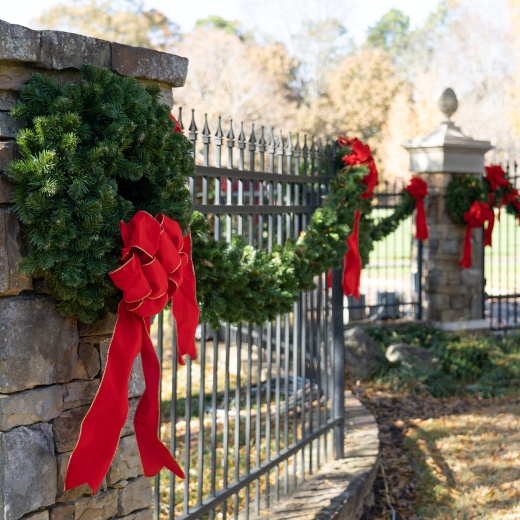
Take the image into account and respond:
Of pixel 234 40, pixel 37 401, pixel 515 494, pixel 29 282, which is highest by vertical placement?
pixel 234 40

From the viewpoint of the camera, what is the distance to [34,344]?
2.34m

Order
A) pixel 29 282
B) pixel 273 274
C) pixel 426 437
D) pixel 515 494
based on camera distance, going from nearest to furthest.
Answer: pixel 29 282 → pixel 273 274 → pixel 515 494 → pixel 426 437

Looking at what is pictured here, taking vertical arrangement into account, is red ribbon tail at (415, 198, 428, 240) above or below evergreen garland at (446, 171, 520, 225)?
below

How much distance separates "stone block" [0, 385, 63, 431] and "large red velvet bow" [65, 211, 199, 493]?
16 cm

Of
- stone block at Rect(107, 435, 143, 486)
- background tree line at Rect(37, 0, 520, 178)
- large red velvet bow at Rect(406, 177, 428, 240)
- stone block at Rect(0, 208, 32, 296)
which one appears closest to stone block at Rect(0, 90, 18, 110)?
stone block at Rect(0, 208, 32, 296)

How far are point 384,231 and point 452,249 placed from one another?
1.75m

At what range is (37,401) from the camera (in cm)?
237

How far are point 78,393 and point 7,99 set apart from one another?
958mm

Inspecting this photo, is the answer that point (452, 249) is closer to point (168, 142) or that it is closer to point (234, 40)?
point (168, 142)

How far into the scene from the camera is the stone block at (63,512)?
245cm

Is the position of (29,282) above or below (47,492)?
above

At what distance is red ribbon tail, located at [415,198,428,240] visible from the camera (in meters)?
9.27

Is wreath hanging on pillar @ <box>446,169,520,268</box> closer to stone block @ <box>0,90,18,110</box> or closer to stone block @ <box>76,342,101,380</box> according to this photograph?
stone block @ <box>76,342,101,380</box>

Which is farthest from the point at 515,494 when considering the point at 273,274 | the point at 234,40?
Answer: the point at 234,40
